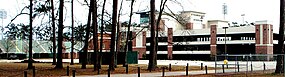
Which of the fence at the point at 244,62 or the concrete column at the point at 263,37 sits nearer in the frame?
the fence at the point at 244,62

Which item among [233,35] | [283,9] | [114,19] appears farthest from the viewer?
[233,35]

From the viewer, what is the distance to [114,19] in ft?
115

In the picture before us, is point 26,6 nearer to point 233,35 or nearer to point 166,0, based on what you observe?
point 166,0

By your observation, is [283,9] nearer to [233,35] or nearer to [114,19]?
[114,19]

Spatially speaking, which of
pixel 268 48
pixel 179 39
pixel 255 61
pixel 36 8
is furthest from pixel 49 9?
pixel 179 39

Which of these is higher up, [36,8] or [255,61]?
[36,8]

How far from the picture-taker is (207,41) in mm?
106625

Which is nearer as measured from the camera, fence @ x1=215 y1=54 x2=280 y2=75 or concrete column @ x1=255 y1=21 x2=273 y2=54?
fence @ x1=215 y1=54 x2=280 y2=75

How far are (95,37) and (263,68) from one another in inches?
571

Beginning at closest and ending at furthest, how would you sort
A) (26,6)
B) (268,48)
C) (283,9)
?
(283,9), (26,6), (268,48)

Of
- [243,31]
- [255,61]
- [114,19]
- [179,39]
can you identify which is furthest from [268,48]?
[114,19]

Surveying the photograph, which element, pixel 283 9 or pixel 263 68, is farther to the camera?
pixel 263 68

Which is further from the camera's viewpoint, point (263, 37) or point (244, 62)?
point (263, 37)

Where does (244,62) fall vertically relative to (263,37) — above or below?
below
